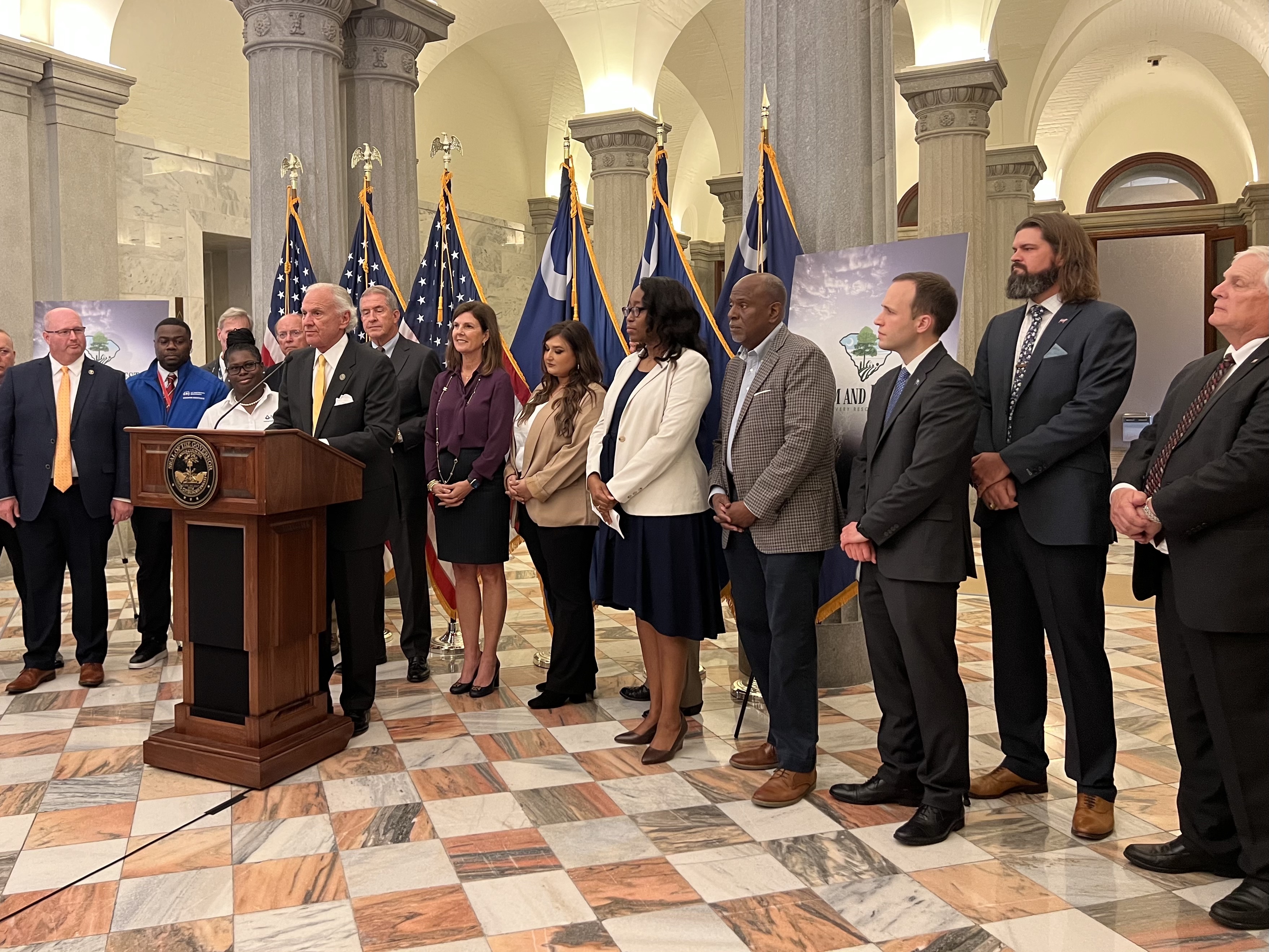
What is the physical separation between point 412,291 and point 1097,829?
5108 millimetres

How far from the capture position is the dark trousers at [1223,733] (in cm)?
287

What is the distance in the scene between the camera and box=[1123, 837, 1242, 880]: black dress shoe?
3100mm

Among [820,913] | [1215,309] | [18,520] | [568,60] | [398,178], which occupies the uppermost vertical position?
[568,60]

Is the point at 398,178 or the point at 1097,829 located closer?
the point at 1097,829

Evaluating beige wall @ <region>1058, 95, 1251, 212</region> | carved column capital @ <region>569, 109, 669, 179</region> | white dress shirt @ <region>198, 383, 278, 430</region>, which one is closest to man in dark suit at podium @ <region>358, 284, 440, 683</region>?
white dress shirt @ <region>198, 383, 278, 430</region>

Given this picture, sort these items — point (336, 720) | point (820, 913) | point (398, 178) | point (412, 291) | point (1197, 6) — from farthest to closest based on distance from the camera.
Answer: point (1197, 6) < point (398, 178) < point (412, 291) < point (336, 720) < point (820, 913)

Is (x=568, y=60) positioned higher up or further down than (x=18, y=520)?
higher up

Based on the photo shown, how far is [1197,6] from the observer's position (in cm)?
1492

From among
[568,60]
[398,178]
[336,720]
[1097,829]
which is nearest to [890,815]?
[1097,829]

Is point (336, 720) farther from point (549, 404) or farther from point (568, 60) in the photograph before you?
point (568, 60)

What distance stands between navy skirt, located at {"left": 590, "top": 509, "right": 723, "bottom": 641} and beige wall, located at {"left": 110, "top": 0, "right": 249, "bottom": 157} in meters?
8.92

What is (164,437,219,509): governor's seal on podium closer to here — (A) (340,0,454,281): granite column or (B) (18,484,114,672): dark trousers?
(B) (18,484,114,672): dark trousers

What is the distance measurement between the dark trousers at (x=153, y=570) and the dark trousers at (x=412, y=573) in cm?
124

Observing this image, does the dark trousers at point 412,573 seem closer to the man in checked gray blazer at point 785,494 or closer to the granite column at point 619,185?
the man in checked gray blazer at point 785,494
